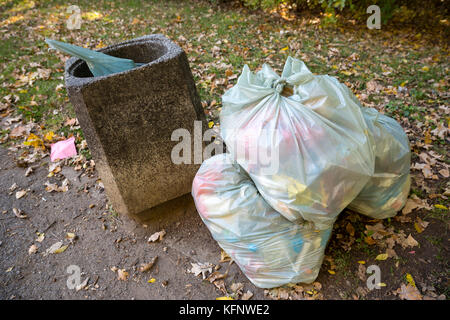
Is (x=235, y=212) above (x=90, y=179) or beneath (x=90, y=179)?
above

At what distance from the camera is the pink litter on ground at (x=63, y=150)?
3.22 meters

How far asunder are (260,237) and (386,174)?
3.14 feet

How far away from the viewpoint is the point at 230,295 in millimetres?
1972

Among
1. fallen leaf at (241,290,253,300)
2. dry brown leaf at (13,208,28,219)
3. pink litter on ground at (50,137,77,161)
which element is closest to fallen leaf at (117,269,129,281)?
fallen leaf at (241,290,253,300)

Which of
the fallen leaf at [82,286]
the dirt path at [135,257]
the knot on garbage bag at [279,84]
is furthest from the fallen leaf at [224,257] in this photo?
the knot on garbage bag at [279,84]

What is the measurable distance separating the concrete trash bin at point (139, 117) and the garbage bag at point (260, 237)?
50cm

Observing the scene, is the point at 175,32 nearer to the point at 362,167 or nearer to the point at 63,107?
the point at 63,107

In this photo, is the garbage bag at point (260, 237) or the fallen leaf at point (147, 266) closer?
the garbage bag at point (260, 237)

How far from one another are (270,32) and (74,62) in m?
3.73

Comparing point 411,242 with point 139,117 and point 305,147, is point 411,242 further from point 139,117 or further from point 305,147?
point 139,117

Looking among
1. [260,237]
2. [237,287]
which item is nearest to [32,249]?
[237,287]

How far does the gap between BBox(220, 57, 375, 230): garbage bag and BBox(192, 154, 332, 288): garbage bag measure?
89 millimetres

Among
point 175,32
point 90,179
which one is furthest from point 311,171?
point 175,32

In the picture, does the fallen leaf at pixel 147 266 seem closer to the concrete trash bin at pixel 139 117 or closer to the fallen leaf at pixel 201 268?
the fallen leaf at pixel 201 268
